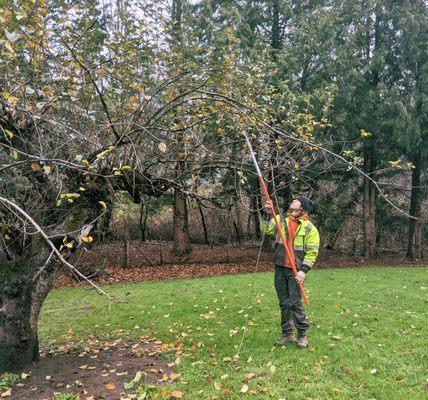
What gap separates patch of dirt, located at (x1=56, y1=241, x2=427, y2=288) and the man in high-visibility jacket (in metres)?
8.56

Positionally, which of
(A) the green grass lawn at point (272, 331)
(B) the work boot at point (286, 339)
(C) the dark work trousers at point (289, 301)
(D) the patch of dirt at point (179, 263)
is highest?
(C) the dark work trousers at point (289, 301)

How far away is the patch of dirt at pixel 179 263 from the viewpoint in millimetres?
14148

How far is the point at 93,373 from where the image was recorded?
4855 millimetres

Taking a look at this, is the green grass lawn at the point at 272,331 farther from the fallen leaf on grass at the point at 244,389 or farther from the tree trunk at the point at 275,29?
the tree trunk at the point at 275,29

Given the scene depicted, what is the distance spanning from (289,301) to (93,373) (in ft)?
8.66

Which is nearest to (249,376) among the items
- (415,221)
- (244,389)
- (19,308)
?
(244,389)

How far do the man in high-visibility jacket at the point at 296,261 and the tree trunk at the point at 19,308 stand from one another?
9.71 ft

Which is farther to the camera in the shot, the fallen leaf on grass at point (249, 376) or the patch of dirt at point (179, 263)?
the patch of dirt at point (179, 263)

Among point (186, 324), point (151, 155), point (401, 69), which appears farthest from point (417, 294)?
point (401, 69)

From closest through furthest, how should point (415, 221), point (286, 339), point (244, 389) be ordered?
point (244, 389) → point (286, 339) → point (415, 221)

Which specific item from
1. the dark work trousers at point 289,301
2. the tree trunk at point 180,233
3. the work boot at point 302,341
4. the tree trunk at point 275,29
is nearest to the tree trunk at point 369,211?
the tree trunk at point 275,29

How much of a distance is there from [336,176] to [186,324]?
11.8 metres

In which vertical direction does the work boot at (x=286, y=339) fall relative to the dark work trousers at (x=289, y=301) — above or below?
below

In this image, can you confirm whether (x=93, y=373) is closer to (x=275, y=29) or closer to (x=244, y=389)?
(x=244, y=389)
